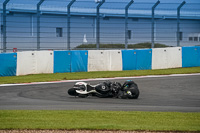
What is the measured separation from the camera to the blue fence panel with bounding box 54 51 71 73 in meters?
19.1

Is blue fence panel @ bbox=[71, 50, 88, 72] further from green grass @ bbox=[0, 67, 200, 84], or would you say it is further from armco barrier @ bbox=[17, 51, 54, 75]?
armco barrier @ bbox=[17, 51, 54, 75]

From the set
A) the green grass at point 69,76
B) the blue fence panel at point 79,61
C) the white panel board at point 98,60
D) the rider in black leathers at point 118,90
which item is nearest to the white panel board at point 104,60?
the white panel board at point 98,60

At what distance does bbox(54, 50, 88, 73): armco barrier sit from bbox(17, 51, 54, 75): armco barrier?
1.22 feet

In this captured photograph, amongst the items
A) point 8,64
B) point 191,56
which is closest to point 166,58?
point 191,56

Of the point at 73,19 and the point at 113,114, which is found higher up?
the point at 73,19

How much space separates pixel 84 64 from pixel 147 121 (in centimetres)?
1206

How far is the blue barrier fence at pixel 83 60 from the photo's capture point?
17531 mm

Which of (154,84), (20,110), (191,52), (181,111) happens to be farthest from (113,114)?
(191,52)

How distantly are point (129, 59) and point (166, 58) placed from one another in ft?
7.70

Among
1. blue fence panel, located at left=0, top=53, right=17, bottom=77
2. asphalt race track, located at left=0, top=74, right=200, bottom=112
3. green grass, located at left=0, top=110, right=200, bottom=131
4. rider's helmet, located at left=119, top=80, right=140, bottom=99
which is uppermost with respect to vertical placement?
blue fence panel, located at left=0, top=53, right=17, bottom=77

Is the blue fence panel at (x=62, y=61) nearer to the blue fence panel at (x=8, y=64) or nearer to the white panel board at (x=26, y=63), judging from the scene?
the white panel board at (x=26, y=63)

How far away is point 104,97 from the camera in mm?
11320

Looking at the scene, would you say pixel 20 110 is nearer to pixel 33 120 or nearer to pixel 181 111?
pixel 33 120

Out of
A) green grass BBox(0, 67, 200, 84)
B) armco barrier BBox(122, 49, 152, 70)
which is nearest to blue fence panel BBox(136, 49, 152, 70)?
armco barrier BBox(122, 49, 152, 70)
